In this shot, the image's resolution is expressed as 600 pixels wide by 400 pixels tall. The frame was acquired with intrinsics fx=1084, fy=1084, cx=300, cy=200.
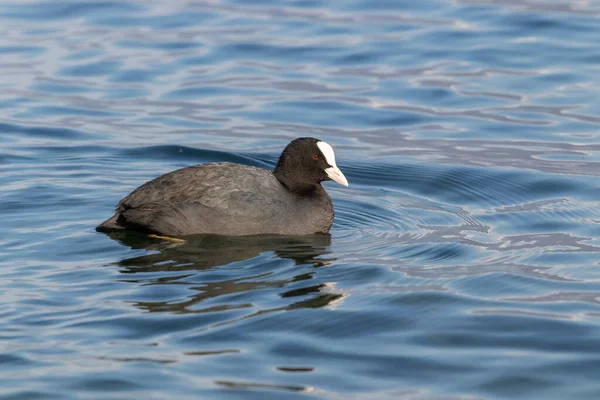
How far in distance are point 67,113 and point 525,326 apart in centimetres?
845

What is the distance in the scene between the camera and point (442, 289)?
7602 millimetres

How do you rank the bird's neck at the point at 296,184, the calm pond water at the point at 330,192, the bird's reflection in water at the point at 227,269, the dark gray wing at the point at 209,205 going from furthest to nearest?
the bird's neck at the point at 296,184 → the dark gray wing at the point at 209,205 → the bird's reflection in water at the point at 227,269 → the calm pond water at the point at 330,192

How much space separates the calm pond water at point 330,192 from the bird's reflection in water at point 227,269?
0.03 metres

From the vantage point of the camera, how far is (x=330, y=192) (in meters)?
10.8

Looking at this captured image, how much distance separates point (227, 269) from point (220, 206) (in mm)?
1026

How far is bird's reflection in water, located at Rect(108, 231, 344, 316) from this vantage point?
7.18 metres

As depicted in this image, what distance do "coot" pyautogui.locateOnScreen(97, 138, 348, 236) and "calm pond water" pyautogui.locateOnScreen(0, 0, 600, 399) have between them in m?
0.15

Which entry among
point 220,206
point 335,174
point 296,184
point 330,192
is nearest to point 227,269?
point 220,206

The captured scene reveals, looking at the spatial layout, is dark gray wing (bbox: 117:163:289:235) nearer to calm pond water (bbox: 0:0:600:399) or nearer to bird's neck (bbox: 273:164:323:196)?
calm pond water (bbox: 0:0:600:399)

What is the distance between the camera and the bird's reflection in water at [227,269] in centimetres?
718

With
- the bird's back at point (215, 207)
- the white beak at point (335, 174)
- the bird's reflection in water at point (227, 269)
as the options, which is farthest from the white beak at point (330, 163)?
the bird's reflection in water at point (227, 269)

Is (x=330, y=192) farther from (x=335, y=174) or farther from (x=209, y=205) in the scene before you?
(x=209, y=205)

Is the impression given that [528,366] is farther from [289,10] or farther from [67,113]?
[289,10]

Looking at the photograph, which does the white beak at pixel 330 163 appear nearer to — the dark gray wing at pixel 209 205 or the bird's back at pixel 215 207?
the bird's back at pixel 215 207
